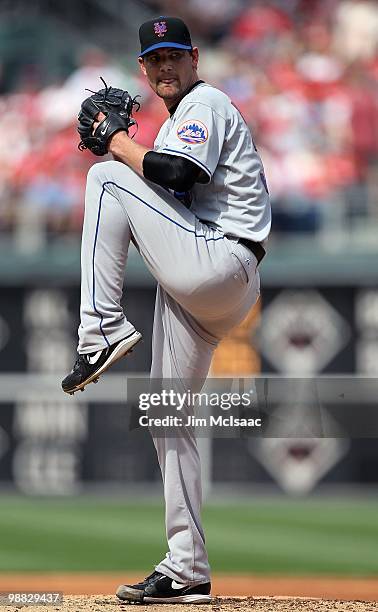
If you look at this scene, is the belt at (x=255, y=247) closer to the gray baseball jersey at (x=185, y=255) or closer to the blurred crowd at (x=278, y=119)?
the gray baseball jersey at (x=185, y=255)

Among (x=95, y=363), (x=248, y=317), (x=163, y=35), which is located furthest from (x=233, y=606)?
(x=248, y=317)

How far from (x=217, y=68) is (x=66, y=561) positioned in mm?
5970

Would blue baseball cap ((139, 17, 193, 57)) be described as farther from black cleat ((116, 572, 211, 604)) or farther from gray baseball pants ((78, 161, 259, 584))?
black cleat ((116, 572, 211, 604))

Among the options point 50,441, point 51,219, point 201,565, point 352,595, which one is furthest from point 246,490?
point 201,565

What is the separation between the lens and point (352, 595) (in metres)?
4.54

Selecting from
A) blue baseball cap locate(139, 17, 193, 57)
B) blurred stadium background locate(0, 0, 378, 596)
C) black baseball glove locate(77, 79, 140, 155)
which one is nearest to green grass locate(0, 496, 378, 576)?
blurred stadium background locate(0, 0, 378, 596)

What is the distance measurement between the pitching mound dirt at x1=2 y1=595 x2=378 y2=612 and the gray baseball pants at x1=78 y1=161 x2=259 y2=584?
0.11 metres

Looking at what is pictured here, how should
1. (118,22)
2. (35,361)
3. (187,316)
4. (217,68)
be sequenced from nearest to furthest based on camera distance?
(187,316), (35,361), (217,68), (118,22)

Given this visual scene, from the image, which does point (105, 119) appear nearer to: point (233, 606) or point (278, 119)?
point (233, 606)

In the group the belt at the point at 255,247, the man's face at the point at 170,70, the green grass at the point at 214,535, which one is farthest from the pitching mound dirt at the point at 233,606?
the green grass at the point at 214,535

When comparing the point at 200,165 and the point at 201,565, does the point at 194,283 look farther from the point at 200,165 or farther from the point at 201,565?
the point at 201,565

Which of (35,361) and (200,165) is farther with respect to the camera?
(35,361)

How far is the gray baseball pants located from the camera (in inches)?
119

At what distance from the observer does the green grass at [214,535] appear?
6180 mm
